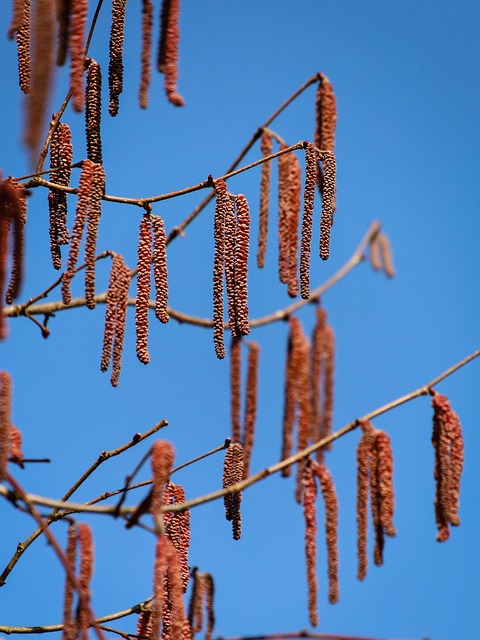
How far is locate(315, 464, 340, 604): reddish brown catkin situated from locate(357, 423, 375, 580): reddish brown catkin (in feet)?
0.29

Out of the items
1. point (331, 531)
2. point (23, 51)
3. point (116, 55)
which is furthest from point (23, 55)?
point (331, 531)

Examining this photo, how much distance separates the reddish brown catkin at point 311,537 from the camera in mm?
3307

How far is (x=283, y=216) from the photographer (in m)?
4.39

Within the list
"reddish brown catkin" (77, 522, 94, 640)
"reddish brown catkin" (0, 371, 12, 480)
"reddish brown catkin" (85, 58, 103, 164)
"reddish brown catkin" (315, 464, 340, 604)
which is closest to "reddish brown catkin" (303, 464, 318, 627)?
"reddish brown catkin" (315, 464, 340, 604)

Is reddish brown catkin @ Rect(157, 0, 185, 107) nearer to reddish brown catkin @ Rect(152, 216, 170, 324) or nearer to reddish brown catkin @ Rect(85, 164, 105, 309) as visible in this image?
reddish brown catkin @ Rect(85, 164, 105, 309)

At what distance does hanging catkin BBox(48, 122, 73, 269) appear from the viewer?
3738 millimetres

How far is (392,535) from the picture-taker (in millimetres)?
3551

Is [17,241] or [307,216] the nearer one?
[17,241]

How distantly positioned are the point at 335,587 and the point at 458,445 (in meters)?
0.67

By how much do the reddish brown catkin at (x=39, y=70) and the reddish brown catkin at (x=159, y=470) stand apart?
823 mm

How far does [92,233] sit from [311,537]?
113 centimetres

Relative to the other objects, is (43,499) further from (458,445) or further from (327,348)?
(327,348)

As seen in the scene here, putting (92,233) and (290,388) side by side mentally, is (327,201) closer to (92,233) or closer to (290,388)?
(290,388)

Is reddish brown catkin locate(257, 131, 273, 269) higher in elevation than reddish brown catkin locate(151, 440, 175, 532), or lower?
higher
